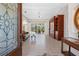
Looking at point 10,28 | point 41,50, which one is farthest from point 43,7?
point 10,28

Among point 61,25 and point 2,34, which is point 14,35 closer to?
point 2,34

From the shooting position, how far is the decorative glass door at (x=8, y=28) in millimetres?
2516

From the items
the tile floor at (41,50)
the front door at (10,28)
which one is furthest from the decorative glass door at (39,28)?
the front door at (10,28)

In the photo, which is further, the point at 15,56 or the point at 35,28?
the point at 35,28

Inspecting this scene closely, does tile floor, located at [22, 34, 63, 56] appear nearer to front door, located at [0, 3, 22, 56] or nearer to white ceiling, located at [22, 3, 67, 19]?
front door, located at [0, 3, 22, 56]

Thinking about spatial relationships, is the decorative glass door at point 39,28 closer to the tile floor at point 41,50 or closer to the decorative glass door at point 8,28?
the tile floor at point 41,50

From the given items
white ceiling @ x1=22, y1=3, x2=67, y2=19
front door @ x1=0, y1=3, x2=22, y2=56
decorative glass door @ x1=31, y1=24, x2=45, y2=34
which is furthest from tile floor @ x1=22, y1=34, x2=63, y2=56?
decorative glass door @ x1=31, y1=24, x2=45, y2=34

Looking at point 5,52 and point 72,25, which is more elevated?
point 72,25

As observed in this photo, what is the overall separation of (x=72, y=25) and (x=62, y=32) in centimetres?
347

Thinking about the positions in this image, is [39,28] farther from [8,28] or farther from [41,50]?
[8,28]

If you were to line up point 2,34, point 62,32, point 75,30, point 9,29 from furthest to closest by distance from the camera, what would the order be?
point 62,32, point 75,30, point 9,29, point 2,34

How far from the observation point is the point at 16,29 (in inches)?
114

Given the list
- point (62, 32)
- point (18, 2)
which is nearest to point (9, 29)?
point (18, 2)

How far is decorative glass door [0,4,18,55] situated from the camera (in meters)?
2.52
